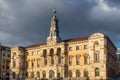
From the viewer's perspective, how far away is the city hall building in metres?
97.8

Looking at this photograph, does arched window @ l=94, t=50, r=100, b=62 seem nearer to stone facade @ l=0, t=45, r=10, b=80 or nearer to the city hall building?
the city hall building

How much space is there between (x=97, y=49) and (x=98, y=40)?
3.05 metres

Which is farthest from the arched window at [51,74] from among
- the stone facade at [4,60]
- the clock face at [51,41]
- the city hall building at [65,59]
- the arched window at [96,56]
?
the stone facade at [4,60]

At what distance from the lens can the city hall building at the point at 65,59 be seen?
321ft

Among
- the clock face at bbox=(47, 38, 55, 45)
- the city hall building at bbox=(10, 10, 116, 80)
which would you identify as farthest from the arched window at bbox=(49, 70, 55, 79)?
the clock face at bbox=(47, 38, 55, 45)

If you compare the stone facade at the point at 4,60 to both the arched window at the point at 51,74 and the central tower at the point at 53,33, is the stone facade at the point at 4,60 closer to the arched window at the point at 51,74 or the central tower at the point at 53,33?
the arched window at the point at 51,74

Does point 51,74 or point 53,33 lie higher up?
point 53,33

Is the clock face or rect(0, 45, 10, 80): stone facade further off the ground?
the clock face

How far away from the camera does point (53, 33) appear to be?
113562mm

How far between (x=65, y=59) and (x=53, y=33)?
1208cm

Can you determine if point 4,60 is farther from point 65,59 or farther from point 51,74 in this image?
point 65,59

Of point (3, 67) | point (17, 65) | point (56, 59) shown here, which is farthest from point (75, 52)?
point (3, 67)

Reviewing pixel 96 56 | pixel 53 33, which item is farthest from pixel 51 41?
pixel 96 56

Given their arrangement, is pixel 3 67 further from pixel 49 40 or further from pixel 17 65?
pixel 49 40
